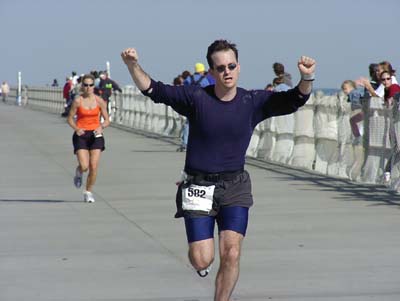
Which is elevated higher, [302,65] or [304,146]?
[302,65]

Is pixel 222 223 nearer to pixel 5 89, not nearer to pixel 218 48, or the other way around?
pixel 218 48

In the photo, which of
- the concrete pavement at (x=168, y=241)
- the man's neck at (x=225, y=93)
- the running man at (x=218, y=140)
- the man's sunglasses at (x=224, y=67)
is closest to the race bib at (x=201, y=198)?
the running man at (x=218, y=140)

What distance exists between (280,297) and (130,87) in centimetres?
3693

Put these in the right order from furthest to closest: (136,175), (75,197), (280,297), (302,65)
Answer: (136,175) → (75,197) → (280,297) → (302,65)

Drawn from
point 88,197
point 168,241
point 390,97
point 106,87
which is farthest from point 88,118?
point 106,87

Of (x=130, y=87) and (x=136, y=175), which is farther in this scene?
(x=130, y=87)

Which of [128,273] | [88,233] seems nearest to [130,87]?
[88,233]

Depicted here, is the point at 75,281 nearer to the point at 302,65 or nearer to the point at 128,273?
the point at 128,273

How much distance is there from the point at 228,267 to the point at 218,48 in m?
1.34

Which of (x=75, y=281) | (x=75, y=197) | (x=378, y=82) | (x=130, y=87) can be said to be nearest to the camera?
(x=75, y=281)

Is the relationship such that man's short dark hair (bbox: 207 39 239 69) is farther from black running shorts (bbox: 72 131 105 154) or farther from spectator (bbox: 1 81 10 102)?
spectator (bbox: 1 81 10 102)

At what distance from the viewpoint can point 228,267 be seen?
7.92 meters

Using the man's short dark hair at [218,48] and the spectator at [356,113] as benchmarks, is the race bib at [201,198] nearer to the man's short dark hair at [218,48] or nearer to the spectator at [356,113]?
the man's short dark hair at [218,48]

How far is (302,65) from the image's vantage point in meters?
8.02
